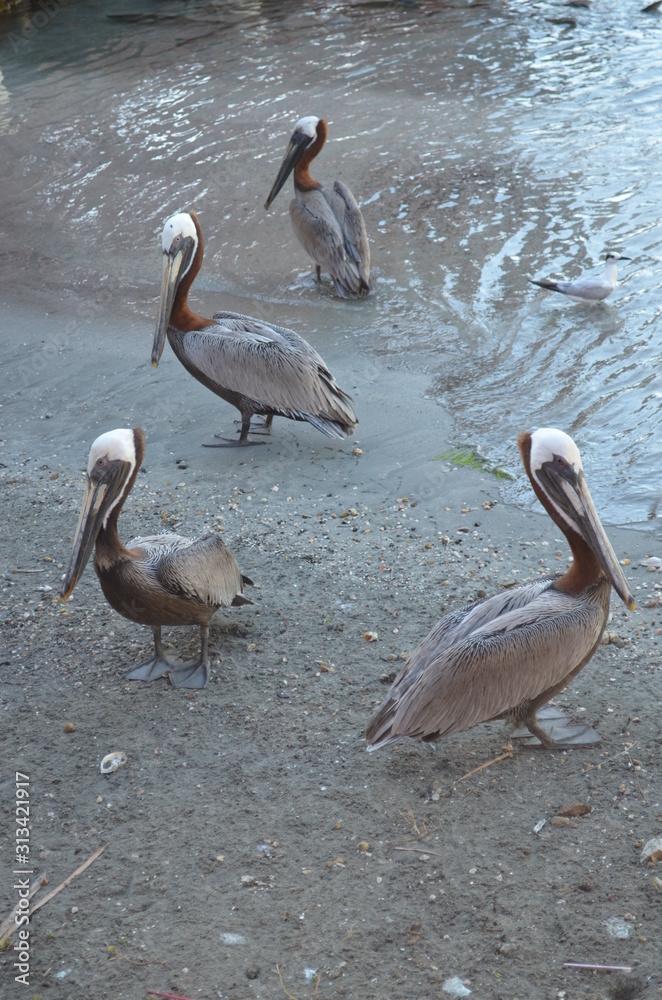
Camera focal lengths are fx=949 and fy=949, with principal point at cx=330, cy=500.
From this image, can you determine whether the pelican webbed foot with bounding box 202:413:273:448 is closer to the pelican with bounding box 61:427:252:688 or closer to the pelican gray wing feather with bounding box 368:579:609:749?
the pelican with bounding box 61:427:252:688

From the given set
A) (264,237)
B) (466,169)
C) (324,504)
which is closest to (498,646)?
(324,504)

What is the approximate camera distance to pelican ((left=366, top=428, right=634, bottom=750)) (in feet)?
9.70

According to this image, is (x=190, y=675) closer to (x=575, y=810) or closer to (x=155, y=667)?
(x=155, y=667)

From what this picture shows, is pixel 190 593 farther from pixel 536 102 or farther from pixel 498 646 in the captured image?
pixel 536 102

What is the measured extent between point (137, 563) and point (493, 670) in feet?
4.37

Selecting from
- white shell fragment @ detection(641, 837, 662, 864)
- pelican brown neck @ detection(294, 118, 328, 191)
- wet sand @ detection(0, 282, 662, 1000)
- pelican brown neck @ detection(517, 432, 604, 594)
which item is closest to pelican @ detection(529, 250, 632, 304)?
wet sand @ detection(0, 282, 662, 1000)

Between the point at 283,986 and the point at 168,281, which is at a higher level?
the point at 168,281

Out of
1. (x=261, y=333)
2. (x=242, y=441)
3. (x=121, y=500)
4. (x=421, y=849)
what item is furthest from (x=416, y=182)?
(x=421, y=849)

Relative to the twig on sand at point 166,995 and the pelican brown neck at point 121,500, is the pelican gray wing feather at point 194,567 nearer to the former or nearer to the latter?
the pelican brown neck at point 121,500

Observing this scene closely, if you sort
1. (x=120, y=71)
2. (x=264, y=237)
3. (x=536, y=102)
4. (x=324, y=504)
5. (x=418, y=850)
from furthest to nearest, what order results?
1. (x=120, y=71)
2. (x=536, y=102)
3. (x=264, y=237)
4. (x=324, y=504)
5. (x=418, y=850)

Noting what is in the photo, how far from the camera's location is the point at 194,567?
3451 millimetres

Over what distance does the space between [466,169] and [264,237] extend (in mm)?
1982

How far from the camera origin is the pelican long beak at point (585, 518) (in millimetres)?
2949

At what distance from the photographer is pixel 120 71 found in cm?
1229
